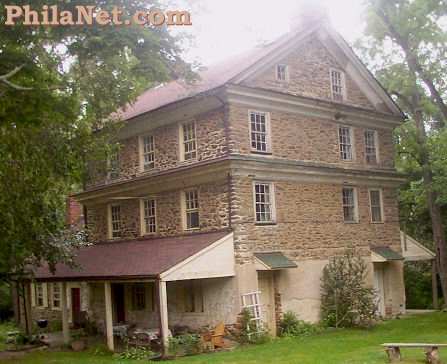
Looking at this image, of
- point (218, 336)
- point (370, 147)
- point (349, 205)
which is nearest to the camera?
point (218, 336)

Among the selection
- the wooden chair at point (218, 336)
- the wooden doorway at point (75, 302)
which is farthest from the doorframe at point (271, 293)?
the wooden doorway at point (75, 302)

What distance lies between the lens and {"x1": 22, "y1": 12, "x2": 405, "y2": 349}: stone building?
2141 centimetres

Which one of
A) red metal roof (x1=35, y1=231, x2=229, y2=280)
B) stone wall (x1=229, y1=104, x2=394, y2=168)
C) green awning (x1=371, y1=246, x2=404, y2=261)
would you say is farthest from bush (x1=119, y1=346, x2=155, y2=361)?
green awning (x1=371, y1=246, x2=404, y2=261)

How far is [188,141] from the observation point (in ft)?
76.9

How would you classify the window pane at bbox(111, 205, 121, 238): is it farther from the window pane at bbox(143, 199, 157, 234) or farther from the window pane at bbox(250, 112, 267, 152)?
the window pane at bbox(250, 112, 267, 152)

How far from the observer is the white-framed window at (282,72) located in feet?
78.6

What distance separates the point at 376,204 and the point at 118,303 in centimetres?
1139

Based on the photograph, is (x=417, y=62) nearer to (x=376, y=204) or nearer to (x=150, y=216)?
(x=376, y=204)

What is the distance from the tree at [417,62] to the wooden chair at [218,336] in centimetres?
999

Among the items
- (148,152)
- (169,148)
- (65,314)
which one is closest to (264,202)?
(169,148)

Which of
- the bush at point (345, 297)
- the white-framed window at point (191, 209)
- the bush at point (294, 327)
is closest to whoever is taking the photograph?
the bush at point (294, 327)

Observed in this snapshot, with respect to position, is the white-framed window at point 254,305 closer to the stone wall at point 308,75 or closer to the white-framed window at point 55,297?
the stone wall at point 308,75

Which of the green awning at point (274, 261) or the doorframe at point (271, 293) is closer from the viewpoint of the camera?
the green awning at point (274, 261)

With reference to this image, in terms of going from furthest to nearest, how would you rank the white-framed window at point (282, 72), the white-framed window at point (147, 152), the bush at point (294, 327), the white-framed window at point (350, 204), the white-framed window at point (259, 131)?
the white-framed window at point (350, 204)
the white-framed window at point (147, 152)
the white-framed window at point (282, 72)
the white-framed window at point (259, 131)
the bush at point (294, 327)
